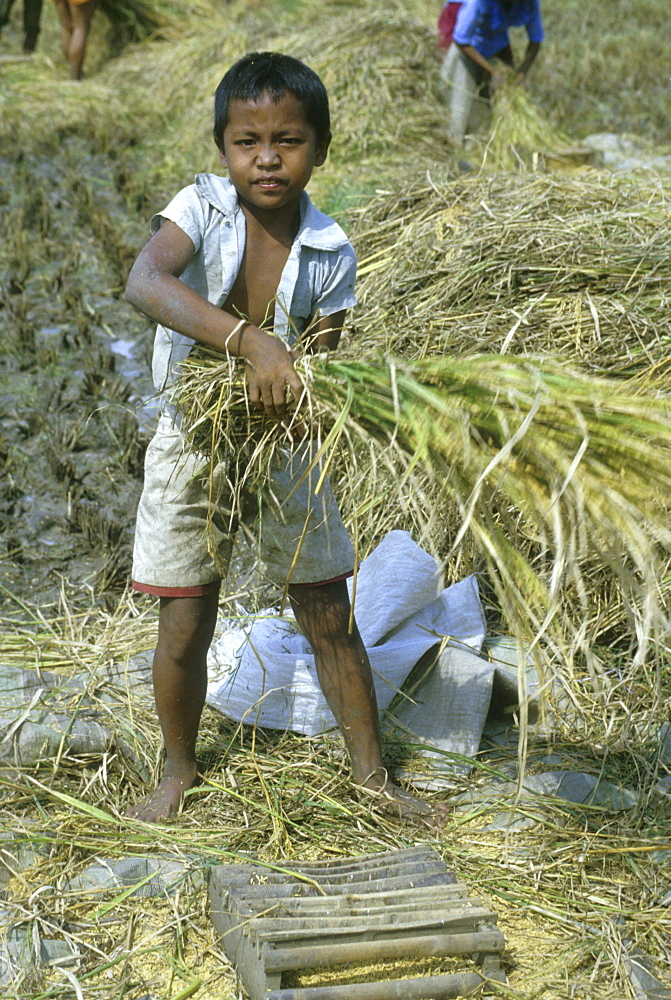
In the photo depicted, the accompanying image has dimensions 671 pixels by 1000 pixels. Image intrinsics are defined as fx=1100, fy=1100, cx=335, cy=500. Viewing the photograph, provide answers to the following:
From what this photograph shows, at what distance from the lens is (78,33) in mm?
8375

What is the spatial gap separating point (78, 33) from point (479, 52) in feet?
11.5

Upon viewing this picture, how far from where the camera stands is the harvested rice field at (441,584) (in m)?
1.77

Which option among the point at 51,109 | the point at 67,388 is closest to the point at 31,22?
the point at 51,109

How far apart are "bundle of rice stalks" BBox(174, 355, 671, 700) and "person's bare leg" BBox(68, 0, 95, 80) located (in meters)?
7.29

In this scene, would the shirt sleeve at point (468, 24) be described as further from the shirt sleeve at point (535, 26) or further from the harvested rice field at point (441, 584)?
the harvested rice field at point (441, 584)

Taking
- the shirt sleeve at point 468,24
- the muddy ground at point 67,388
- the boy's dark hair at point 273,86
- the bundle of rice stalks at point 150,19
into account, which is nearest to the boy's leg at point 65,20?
the bundle of rice stalks at point 150,19

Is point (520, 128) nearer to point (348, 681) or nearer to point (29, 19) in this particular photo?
point (29, 19)

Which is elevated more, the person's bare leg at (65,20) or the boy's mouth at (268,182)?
the person's bare leg at (65,20)

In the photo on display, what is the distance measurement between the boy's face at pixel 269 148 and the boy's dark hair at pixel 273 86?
0.01m

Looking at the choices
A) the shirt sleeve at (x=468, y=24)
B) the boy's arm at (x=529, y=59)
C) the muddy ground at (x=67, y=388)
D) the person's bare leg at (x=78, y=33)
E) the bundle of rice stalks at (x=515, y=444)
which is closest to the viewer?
the bundle of rice stalks at (x=515, y=444)

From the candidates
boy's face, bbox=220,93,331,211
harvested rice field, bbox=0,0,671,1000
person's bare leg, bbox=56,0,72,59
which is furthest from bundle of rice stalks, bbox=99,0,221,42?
boy's face, bbox=220,93,331,211

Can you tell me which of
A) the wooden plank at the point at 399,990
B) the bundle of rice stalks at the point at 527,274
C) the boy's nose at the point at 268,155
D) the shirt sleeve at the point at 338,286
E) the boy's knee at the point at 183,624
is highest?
the boy's nose at the point at 268,155

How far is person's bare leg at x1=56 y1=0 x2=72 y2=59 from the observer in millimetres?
8398

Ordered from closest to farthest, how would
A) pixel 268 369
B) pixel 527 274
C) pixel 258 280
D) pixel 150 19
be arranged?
1. pixel 268 369
2. pixel 258 280
3. pixel 527 274
4. pixel 150 19
